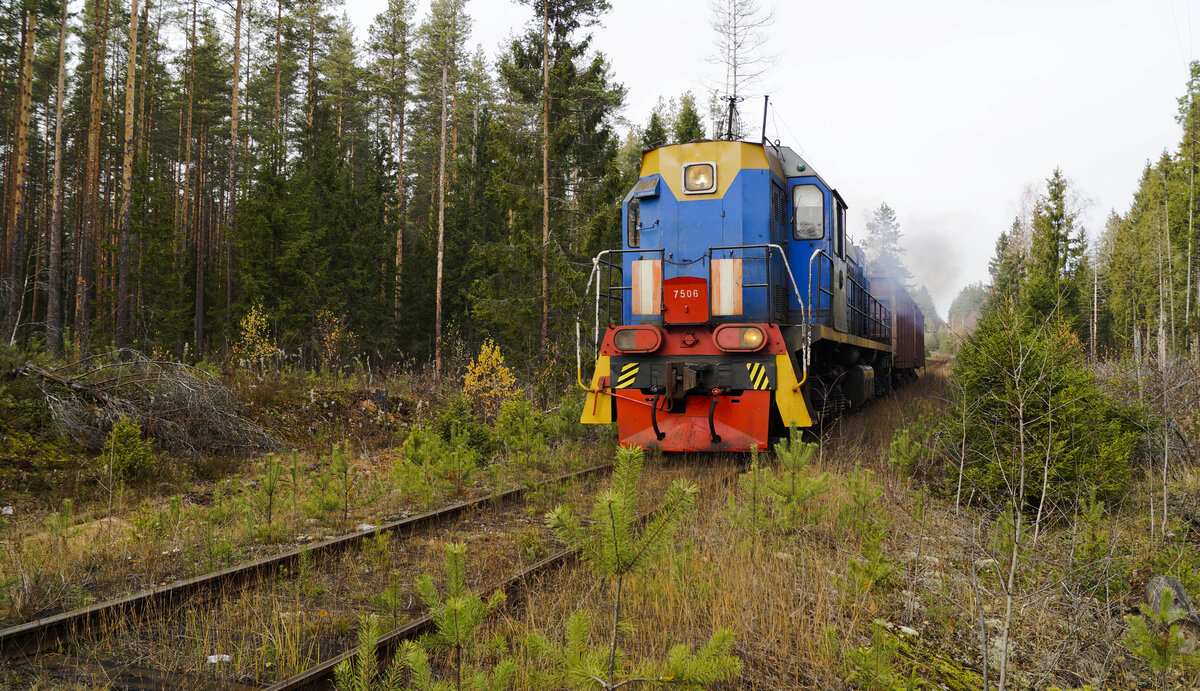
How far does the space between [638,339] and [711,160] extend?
248 cm

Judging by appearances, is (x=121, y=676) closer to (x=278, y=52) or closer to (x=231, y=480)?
(x=231, y=480)

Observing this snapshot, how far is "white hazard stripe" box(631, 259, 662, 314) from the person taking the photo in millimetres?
7590

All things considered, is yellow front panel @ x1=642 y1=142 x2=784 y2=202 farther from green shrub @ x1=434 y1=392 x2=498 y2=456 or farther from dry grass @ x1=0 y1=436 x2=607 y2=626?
dry grass @ x1=0 y1=436 x2=607 y2=626

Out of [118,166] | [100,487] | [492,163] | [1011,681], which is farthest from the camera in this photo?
[118,166]

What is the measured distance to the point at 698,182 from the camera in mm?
7918

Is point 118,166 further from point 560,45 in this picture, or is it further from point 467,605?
point 467,605

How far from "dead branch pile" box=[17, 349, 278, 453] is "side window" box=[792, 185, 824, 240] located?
7366mm

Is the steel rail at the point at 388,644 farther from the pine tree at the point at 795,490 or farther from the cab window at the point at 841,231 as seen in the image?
the cab window at the point at 841,231

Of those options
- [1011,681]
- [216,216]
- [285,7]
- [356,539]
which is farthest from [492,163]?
[1011,681]

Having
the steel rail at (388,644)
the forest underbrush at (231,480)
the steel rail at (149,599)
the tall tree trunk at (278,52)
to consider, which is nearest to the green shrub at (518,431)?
the forest underbrush at (231,480)

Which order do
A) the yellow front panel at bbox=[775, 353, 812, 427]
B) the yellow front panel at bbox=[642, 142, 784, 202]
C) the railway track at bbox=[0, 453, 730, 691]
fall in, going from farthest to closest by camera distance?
1. the yellow front panel at bbox=[642, 142, 784, 202]
2. the yellow front panel at bbox=[775, 353, 812, 427]
3. the railway track at bbox=[0, 453, 730, 691]

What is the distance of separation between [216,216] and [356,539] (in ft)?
114

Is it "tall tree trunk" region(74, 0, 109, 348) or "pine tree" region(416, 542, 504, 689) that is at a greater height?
"tall tree trunk" region(74, 0, 109, 348)

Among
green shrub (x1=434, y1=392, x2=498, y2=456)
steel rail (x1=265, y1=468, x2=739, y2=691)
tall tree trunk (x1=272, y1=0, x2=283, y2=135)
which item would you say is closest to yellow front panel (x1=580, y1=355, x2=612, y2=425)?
green shrub (x1=434, y1=392, x2=498, y2=456)
